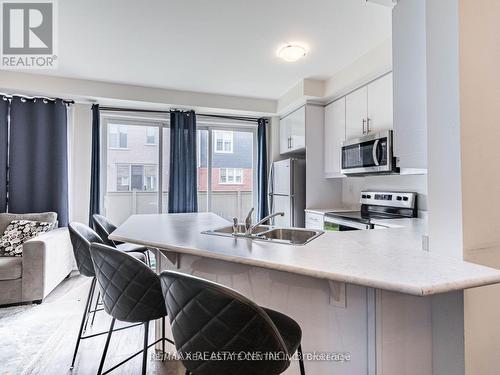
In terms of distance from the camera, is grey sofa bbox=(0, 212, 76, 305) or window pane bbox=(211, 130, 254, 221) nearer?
grey sofa bbox=(0, 212, 76, 305)

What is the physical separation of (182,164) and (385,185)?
9.13 ft

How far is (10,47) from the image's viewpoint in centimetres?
266

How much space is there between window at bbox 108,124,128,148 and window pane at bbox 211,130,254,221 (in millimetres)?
1351

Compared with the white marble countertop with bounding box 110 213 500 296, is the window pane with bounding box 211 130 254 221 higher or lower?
higher

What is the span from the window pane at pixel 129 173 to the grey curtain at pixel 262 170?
5.34ft

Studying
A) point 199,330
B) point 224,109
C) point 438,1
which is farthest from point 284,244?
point 224,109

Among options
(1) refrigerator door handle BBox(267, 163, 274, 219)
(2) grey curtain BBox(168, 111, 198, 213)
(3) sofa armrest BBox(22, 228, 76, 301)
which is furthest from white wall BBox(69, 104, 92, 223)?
(1) refrigerator door handle BBox(267, 163, 274, 219)

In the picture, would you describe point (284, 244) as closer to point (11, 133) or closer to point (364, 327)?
point (364, 327)

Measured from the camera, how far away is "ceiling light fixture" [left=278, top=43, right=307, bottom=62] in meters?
2.66

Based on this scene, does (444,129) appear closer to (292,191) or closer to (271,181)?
(292,191)

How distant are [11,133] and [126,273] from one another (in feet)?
11.1

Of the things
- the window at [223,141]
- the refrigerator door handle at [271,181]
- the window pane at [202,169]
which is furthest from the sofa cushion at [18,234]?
the refrigerator door handle at [271,181]

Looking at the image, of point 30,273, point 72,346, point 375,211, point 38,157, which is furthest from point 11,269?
point 375,211

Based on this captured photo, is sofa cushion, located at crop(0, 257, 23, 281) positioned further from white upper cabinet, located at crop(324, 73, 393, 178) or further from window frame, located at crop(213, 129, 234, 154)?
white upper cabinet, located at crop(324, 73, 393, 178)
